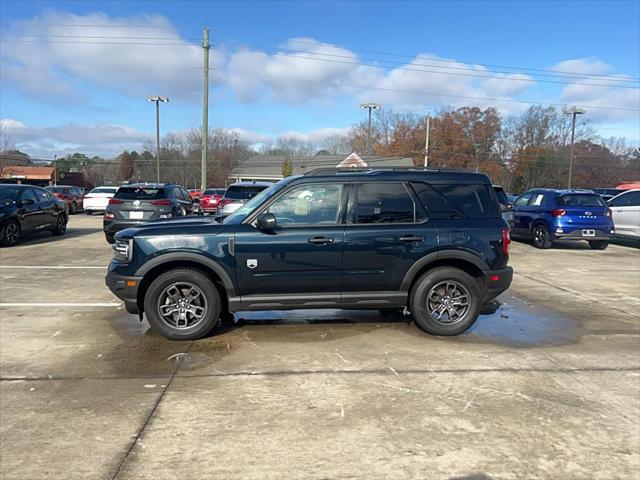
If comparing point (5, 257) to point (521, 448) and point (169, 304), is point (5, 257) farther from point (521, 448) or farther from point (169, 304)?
point (521, 448)

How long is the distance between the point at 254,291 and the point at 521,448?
3.07m

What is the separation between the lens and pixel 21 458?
3133 millimetres

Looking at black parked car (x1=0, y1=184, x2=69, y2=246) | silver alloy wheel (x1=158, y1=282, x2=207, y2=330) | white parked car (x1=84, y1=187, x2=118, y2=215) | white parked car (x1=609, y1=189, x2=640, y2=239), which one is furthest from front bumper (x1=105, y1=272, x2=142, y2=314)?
white parked car (x1=84, y1=187, x2=118, y2=215)

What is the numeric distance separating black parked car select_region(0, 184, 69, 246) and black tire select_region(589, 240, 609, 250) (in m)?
16.2

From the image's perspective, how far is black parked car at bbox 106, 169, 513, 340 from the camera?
5.33 metres

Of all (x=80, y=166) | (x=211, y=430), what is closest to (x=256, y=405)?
(x=211, y=430)

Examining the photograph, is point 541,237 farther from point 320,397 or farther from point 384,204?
point 320,397

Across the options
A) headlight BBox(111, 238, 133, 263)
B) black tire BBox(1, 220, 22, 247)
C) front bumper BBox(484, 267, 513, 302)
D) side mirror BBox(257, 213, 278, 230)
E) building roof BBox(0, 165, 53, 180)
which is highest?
building roof BBox(0, 165, 53, 180)

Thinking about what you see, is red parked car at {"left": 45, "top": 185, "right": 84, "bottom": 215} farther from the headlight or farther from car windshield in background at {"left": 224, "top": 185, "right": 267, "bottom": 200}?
the headlight

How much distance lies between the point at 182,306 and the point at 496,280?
11.8 ft

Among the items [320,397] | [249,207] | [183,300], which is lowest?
[320,397]

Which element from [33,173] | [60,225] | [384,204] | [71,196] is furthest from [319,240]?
[33,173]

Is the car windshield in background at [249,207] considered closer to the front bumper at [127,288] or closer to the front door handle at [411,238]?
the front bumper at [127,288]

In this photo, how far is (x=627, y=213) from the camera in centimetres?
1517
